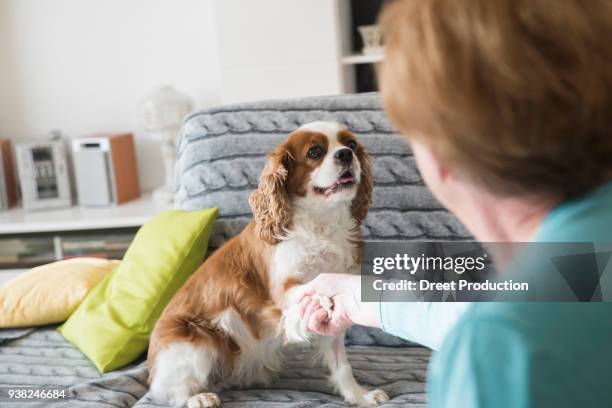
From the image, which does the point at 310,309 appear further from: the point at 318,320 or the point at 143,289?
the point at 143,289

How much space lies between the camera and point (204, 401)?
1.64m

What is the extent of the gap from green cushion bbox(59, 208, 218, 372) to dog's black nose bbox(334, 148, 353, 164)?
0.48m

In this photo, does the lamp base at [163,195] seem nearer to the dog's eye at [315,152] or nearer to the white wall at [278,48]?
the white wall at [278,48]

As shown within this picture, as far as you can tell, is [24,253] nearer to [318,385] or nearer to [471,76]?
[318,385]

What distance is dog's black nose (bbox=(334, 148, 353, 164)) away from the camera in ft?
5.50

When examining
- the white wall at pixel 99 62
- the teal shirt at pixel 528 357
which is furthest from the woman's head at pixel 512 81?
the white wall at pixel 99 62

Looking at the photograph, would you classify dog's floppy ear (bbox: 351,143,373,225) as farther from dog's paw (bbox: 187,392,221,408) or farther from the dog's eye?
dog's paw (bbox: 187,392,221,408)

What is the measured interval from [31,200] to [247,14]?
1.45 meters

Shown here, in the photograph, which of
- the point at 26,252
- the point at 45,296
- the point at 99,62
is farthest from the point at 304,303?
the point at 99,62

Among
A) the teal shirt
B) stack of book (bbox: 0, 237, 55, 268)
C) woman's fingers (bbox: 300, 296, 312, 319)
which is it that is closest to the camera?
the teal shirt

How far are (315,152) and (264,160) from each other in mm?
352

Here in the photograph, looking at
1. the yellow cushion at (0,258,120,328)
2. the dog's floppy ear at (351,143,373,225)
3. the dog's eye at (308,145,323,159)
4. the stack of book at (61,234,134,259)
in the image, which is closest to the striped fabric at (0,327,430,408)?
the yellow cushion at (0,258,120,328)

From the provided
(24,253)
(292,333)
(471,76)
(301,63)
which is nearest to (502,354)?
(471,76)

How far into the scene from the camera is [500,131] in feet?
1.75
